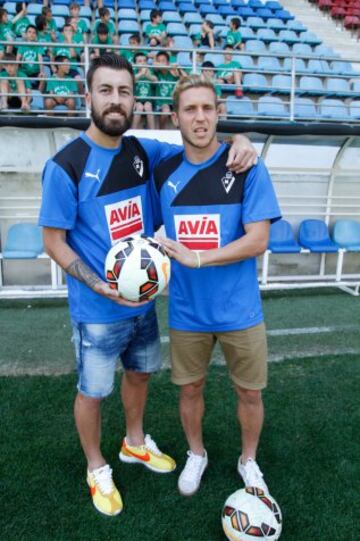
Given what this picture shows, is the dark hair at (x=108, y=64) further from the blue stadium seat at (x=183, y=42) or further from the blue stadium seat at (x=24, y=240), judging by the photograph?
the blue stadium seat at (x=183, y=42)

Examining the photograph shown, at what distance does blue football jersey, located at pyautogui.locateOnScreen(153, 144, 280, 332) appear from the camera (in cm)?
232

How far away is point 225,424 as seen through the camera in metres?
3.38

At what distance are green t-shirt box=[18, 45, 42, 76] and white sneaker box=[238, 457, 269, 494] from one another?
22.8 feet

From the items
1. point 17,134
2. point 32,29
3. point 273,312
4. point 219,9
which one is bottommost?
point 273,312

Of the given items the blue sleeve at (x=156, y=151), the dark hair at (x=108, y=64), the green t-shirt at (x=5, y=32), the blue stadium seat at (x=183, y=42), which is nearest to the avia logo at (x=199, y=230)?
the blue sleeve at (x=156, y=151)

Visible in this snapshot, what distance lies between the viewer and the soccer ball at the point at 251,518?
2.24 metres

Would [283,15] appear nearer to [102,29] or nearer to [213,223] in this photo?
[102,29]

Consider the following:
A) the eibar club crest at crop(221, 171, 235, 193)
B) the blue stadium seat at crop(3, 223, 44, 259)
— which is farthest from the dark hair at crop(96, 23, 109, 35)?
the eibar club crest at crop(221, 171, 235, 193)

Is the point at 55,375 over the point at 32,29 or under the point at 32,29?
under

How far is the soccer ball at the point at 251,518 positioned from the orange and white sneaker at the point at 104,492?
0.59 m

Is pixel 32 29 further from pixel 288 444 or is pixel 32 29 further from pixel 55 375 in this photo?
pixel 288 444

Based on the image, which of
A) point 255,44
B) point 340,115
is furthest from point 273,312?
point 255,44

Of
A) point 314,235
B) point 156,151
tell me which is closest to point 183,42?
point 314,235

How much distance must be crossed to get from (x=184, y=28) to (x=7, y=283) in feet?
24.2
